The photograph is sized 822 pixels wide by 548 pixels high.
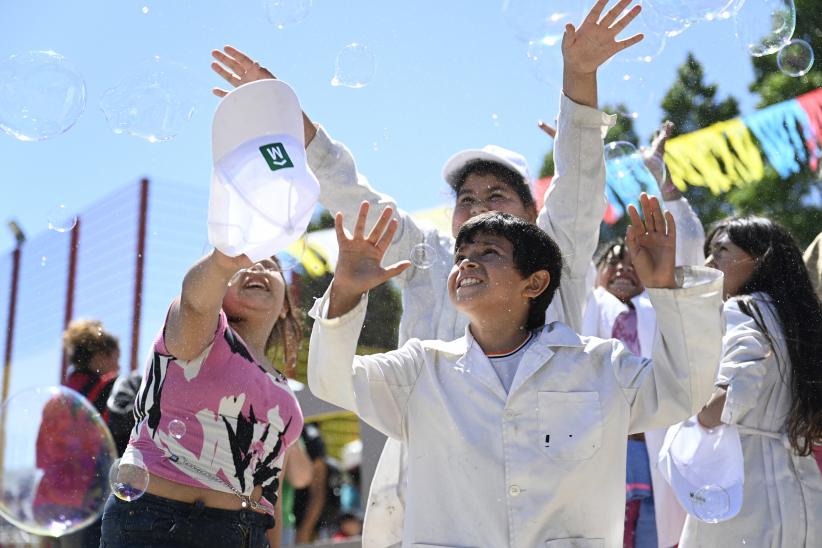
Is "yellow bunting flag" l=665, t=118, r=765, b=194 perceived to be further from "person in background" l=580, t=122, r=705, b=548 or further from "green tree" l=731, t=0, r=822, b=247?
"person in background" l=580, t=122, r=705, b=548

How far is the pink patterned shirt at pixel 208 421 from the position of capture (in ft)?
7.75

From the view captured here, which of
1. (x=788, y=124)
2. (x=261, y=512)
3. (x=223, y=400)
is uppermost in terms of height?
(x=788, y=124)

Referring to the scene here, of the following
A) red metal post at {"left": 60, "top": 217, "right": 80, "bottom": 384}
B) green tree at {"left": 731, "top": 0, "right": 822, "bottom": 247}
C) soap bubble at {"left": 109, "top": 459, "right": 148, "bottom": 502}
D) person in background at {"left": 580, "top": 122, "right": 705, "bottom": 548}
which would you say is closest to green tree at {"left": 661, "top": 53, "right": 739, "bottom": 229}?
green tree at {"left": 731, "top": 0, "right": 822, "bottom": 247}

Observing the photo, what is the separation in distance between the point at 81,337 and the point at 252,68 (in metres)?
2.09

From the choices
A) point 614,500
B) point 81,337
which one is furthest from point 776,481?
point 81,337

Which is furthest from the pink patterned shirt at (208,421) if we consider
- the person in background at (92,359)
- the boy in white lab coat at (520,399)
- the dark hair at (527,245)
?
the person in background at (92,359)

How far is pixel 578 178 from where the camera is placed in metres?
2.67

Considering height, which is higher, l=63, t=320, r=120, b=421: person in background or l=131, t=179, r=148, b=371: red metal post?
l=131, t=179, r=148, b=371: red metal post

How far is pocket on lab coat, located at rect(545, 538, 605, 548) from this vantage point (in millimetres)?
2033

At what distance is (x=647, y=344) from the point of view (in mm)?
3783

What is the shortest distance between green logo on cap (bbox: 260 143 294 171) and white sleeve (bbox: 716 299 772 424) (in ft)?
4.43

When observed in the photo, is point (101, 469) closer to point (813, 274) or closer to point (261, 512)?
point (261, 512)

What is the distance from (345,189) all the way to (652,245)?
959mm

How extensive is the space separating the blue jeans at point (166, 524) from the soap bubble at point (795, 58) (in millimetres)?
2625
